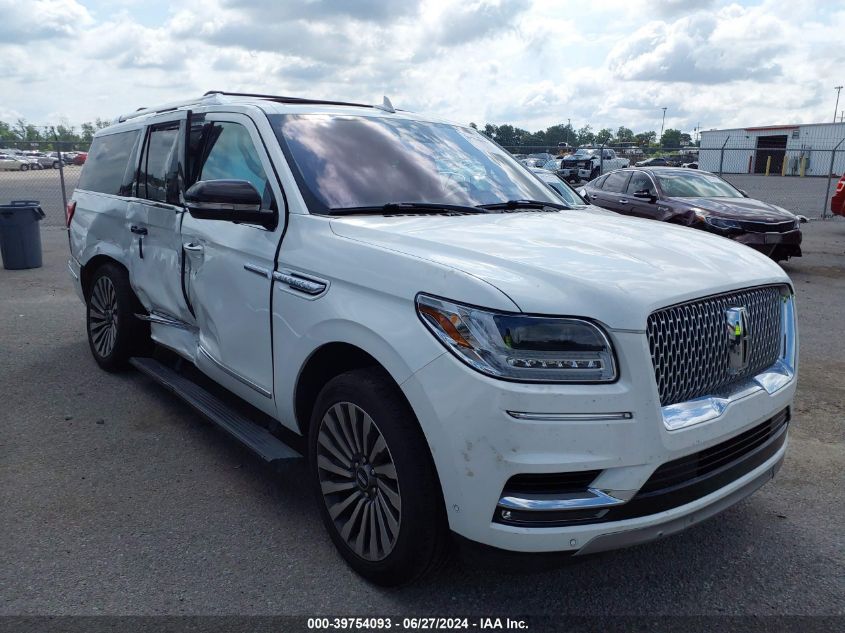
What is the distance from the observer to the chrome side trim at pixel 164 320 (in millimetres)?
4244

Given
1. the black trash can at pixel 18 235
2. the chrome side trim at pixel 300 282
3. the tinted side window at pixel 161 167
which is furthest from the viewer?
the black trash can at pixel 18 235

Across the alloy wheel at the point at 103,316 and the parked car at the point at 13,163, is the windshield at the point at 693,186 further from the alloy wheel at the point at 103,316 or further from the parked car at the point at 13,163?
the parked car at the point at 13,163

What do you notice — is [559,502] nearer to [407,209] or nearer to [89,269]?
[407,209]

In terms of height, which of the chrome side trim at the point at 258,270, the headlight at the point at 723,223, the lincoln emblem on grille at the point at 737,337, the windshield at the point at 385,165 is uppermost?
the windshield at the point at 385,165

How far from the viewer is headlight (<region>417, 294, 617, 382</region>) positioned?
2.28 m

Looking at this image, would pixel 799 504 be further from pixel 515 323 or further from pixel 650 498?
pixel 515 323

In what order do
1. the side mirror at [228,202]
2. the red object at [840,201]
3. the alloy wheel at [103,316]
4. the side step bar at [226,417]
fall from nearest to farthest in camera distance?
the side mirror at [228,202], the side step bar at [226,417], the alloy wheel at [103,316], the red object at [840,201]

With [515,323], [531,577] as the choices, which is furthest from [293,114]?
[531,577]

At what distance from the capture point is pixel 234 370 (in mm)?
3637

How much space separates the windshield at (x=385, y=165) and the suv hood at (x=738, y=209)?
7.25 m

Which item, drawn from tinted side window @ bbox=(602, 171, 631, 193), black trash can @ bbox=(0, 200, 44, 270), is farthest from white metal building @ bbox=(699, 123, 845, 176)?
black trash can @ bbox=(0, 200, 44, 270)

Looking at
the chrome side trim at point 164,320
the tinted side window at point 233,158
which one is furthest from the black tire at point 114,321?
the tinted side window at point 233,158

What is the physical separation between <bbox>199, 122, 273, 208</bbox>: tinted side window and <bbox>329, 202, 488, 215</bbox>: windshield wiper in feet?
1.33

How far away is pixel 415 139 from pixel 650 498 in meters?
2.32
